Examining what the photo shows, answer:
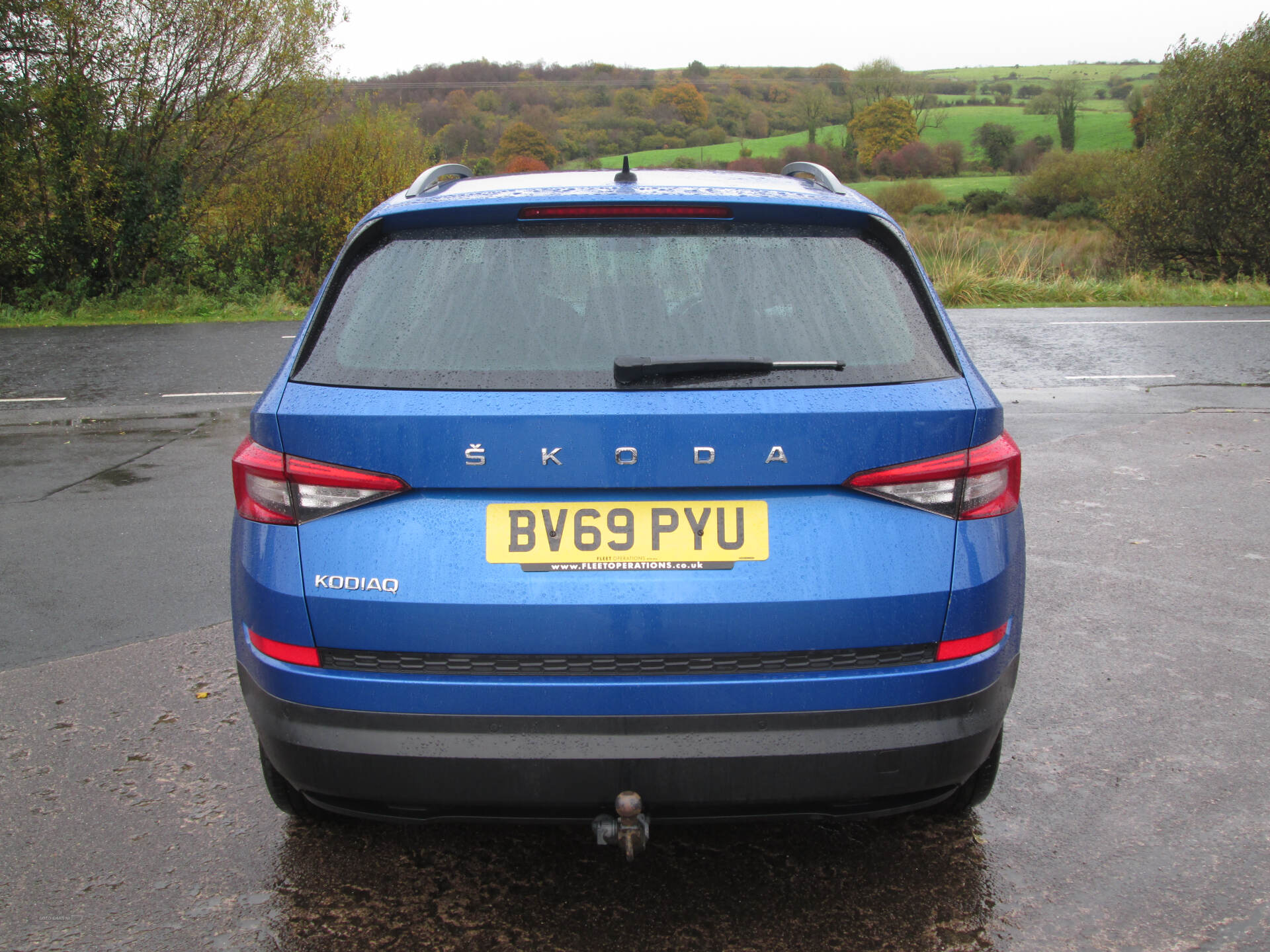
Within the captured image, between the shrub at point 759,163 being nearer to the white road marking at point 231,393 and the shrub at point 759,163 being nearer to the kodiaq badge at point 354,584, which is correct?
the white road marking at point 231,393

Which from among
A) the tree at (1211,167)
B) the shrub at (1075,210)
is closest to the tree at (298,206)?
the tree at (1211,167)

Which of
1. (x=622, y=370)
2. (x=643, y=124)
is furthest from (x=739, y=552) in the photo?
(x=643, y=124)

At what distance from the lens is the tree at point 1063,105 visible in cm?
8244

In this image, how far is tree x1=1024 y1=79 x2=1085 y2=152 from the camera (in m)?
82.4

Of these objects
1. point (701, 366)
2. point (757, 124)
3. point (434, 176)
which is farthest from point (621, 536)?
point (757, 124)

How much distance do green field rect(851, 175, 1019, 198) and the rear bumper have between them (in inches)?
2435

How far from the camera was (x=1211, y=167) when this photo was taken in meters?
26.1

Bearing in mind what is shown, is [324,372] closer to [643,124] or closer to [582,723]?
[582,723]

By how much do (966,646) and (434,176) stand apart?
1.99 meters

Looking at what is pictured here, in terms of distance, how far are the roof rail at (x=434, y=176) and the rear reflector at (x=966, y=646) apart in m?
1.71

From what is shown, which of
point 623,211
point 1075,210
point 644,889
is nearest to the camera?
point 623,211

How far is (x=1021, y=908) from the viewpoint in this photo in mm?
2631

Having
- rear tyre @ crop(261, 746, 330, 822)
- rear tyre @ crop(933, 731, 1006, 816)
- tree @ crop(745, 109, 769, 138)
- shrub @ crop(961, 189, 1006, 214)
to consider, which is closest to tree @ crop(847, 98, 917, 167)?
tree @ crop(745, 109, 769, 138)

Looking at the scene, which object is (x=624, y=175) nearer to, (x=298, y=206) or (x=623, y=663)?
(x=623, y=663)
